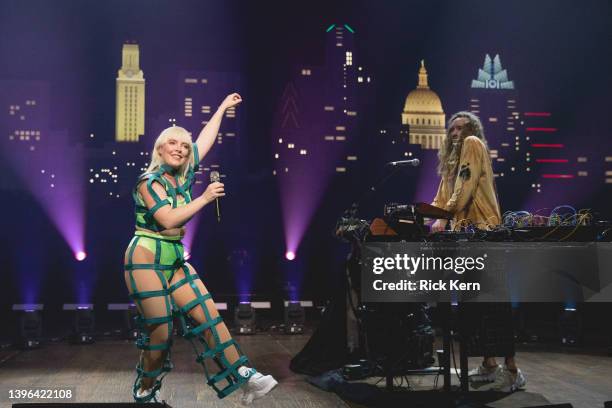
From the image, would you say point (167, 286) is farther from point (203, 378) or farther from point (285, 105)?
point (285, 105)

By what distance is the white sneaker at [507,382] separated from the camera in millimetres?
4082

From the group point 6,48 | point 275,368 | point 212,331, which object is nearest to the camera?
point 212,331

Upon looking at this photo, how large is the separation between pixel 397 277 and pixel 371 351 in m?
1.02

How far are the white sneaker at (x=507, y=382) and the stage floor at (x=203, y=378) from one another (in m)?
0.07

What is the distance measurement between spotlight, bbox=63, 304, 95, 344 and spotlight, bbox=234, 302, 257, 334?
69.0 inches

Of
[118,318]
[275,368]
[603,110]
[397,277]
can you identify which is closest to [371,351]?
[397,277]

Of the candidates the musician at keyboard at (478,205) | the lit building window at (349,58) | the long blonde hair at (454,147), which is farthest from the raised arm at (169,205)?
the lit building window at (349,58)

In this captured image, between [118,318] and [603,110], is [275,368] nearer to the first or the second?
[118,318]

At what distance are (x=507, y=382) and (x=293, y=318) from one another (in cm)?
391

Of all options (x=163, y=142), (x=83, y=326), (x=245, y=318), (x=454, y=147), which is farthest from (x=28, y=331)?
(x=454, y=147)

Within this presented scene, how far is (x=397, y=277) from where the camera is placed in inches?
128

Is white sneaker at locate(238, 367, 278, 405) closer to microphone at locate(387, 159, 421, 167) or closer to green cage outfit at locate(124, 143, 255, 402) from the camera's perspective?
green cage outfit at locate(124, 143, 255, 402)

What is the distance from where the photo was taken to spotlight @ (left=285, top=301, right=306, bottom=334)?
25.2 ft

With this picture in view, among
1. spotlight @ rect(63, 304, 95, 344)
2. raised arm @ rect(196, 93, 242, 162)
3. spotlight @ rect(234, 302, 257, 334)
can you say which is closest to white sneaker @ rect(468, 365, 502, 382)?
raised arm @ rect(196, 93, 242, 162)
